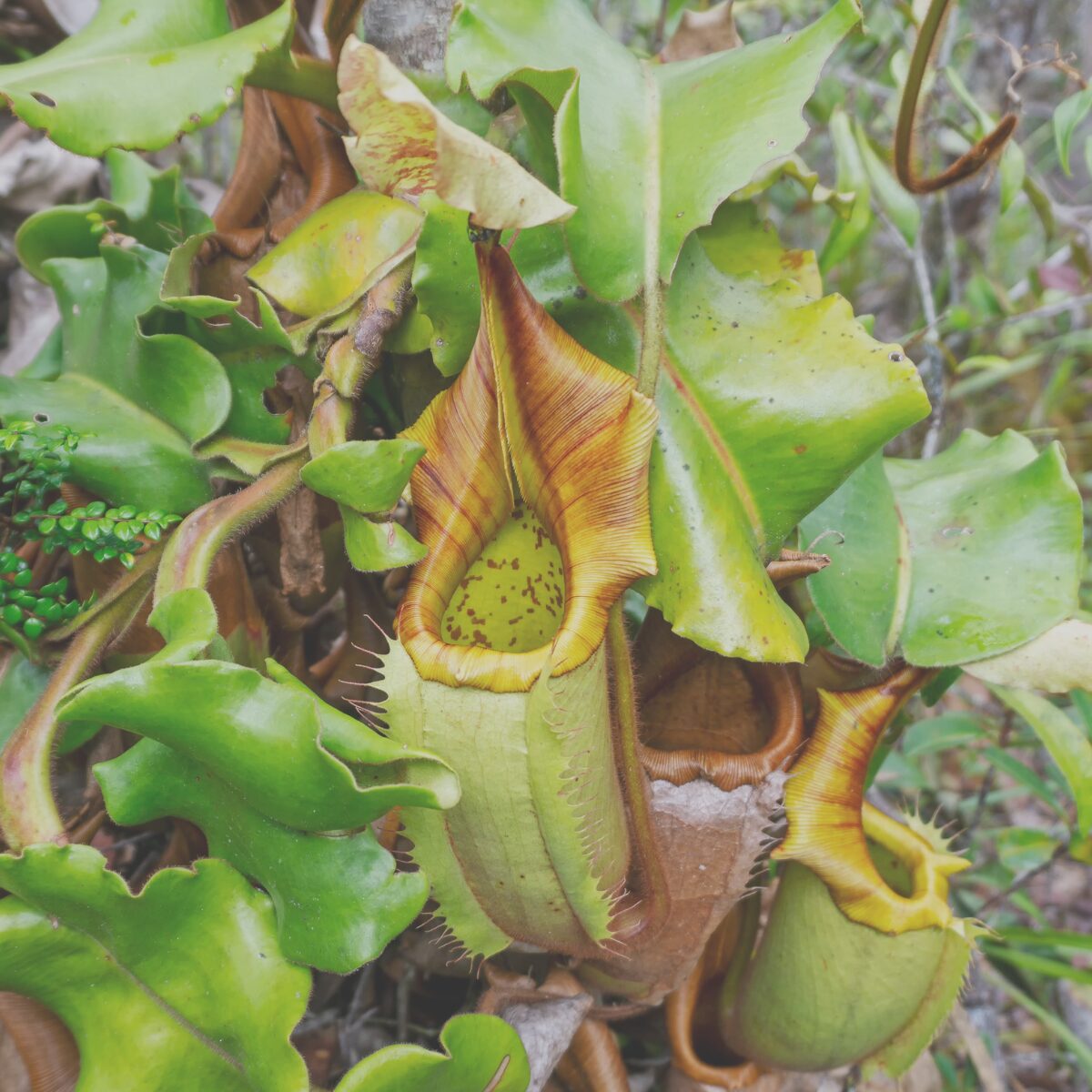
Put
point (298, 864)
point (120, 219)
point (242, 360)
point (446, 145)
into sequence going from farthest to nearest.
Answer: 1. point (120, 219)
2. point (242, 360)
3. point (298, 864)
4. point (446, 145)

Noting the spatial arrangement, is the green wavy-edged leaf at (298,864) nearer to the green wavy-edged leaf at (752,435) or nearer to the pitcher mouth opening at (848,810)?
the green wavy-edged leaf at (752,435)

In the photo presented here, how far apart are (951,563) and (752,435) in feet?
1.01

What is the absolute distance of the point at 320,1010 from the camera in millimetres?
1000

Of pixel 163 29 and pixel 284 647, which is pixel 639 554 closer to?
pixel 284 647

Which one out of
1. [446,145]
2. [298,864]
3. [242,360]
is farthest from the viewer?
[242,360]

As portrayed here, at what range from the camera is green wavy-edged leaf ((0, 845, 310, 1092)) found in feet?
1.92

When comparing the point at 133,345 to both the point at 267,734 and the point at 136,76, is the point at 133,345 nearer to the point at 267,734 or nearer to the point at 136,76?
the point at 136,76

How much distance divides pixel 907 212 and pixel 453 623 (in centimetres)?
90

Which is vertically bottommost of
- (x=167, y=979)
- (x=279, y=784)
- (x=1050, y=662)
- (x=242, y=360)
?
(x=1050, y=662)

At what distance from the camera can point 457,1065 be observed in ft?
2.05

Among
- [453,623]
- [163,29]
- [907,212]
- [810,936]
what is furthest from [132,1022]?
[907,212]

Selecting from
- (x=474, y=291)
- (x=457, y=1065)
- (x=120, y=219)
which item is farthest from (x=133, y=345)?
(x=457, y=1065)

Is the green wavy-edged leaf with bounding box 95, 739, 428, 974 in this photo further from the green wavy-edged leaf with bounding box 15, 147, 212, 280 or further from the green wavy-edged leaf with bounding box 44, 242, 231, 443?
the green wavy-edged leaf with bounding box 15, 147, 212, 280

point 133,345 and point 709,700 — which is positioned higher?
point 133,345
